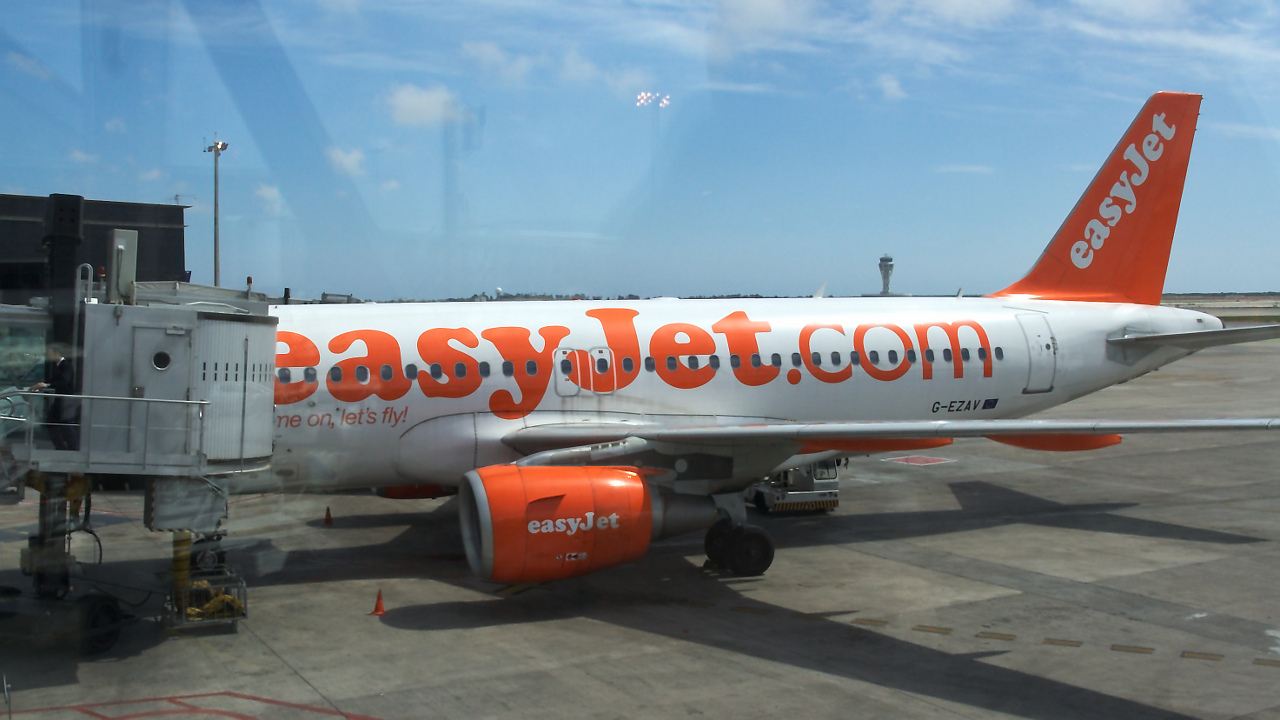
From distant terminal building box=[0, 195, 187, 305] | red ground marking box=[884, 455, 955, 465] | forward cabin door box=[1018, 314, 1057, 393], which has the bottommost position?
red ground marking box=[884, 455, 955, 465]

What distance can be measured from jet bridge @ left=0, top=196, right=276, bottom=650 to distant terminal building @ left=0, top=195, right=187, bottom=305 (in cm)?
78

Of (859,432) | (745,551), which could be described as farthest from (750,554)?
(859,432)

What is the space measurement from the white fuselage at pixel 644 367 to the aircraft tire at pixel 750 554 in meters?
2.52

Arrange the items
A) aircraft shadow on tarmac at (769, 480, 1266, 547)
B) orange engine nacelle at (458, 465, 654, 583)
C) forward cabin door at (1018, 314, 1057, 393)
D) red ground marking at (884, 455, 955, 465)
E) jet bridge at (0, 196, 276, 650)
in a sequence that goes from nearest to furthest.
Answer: jet bridge at (0, 196, 276, 650) < orange engine nacelle at (458, 465, 654, 583) < aircraft shadow on tarmac at (769, 480, 1266, 547) < forward cabin door at (1018, 314, 1057, 393) < red ground marking at (884, 455, 955, 465)

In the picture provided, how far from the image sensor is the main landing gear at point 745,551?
1481cm

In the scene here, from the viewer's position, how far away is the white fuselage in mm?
15047

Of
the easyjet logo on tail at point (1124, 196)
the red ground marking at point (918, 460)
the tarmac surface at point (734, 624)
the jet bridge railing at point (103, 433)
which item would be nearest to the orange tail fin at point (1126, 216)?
the easyjet logo on tail at point (1124, 196)

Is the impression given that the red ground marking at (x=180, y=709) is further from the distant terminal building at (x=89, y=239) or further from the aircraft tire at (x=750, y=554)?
the aircraft tire at (x=750, y=554)

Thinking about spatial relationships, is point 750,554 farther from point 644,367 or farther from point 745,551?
point 644,367

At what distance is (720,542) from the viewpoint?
15062mm

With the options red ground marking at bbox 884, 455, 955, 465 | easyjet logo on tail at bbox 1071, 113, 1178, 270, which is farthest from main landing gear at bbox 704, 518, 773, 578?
red ground marking at bbox 884, 455, 955, 465

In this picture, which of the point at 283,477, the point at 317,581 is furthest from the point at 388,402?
the point at 317,581

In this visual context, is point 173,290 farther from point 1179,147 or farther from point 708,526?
point 1179,147

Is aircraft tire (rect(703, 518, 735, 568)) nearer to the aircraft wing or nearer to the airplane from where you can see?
the airplane
